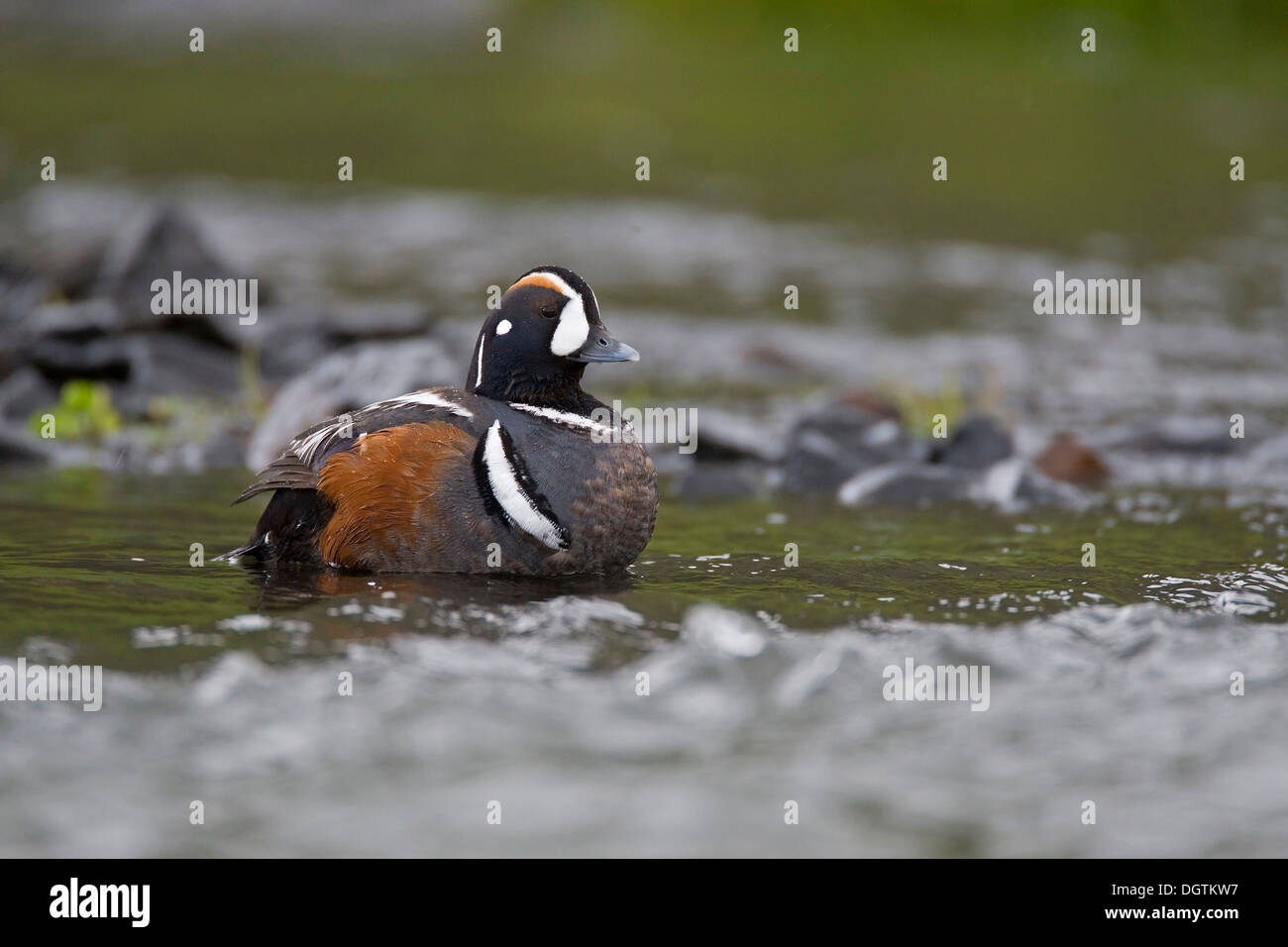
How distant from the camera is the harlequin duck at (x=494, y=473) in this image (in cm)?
609

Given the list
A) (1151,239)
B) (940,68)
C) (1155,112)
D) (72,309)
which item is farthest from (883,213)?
(72,309)

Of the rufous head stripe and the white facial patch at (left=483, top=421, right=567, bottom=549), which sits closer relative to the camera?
the white facial patch at (left=483, top=421, right=567, bottom=549)

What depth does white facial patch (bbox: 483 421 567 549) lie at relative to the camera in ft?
19.9

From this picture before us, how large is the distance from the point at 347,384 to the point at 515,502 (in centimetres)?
341

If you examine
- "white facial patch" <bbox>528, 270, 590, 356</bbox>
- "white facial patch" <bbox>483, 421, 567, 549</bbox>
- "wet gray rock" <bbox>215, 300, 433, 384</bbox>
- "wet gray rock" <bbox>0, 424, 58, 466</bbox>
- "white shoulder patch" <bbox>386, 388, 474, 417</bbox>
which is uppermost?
"wet gray rock" <bbox>215, 300, 433, 384</bbox>

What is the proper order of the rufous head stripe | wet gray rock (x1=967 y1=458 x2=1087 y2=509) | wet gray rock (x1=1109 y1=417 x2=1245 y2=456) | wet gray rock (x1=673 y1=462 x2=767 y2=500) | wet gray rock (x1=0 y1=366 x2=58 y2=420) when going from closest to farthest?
1. the rufous head stripe
2. wet gray rock (x1=967 y1=458 x2=1087 y2=509)
3. wet gray rock (x1=673 y1=462 x2=767 y2=500)
4. wet gray rock (x1=1109 y1=417 x2=1245 y2=456)
5. wet gray rock (x1=0 y1=366 x2=58 y2=420)

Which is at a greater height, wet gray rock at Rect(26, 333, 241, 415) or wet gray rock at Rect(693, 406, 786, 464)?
wet gray rock at Rect(26, 333, 241, 415)

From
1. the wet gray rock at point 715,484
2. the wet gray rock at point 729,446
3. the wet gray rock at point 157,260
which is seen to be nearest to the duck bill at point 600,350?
the wet gray rock at point 715,484

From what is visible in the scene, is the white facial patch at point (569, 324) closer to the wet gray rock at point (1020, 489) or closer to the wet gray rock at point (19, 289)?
the wet gray rock at point (1020, 489)

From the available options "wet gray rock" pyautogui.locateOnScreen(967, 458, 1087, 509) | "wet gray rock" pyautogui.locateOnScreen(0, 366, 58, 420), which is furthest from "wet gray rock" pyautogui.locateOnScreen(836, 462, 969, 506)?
"wet gray rock" pyautogui.locateOnScreen(0, 366, 58, 420)

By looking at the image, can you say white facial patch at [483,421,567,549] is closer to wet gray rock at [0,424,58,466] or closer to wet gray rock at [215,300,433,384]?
wet gray rock at [0,424,58,466]

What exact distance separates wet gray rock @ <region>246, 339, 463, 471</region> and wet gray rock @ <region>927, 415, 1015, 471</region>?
9.35 ft

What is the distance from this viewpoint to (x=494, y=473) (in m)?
6.08
